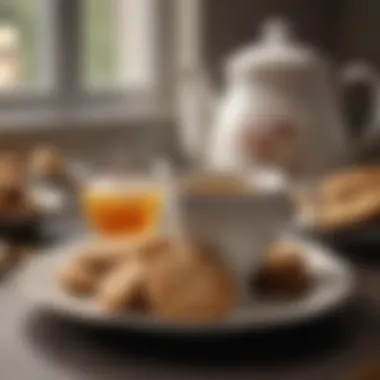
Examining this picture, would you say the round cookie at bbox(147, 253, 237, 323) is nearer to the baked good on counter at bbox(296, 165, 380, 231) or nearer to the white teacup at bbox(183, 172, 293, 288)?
the white teacup at bbox(183, 172, 293, 288)

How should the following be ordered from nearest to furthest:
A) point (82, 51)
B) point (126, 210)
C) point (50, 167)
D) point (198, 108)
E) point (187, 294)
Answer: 1. point (187, 294)
2. point (126, 210)
3. point (50, 167)
4. point (198, 108)
5. point (82, 51)

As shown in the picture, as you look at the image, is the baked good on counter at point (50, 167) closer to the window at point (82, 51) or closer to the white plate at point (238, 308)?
the white plate at point (238, 308)

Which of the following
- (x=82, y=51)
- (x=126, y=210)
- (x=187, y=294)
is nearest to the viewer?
(x=187, y=294)

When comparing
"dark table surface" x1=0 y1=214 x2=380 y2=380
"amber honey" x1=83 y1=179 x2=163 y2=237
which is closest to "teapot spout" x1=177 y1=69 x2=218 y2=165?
"amber honey" x1=83 y1=179 x2=163 y2=237

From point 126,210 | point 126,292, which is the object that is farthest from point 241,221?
point 126,210

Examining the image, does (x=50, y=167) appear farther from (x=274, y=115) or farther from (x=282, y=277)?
(x=282, y=277)

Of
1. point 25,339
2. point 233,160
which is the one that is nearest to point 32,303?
point 25,339

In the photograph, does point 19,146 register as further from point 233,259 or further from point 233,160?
point 233,259
